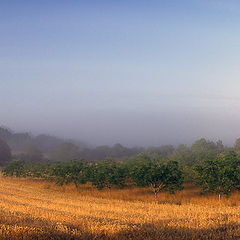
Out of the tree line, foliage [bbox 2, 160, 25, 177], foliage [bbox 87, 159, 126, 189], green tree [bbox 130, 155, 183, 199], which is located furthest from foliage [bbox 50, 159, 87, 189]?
foliage [bbox 2, 160, 25, 177]

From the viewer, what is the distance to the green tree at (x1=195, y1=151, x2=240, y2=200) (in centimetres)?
2814

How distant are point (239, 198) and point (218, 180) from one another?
154 inches

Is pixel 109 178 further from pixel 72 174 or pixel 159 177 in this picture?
pixel 72 174

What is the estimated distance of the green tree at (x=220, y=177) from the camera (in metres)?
28.1

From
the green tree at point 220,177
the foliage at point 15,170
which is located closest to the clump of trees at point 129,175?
the green tree at point 220,177

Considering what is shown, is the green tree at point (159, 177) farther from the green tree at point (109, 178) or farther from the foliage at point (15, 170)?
the foliage at point (15, 170)

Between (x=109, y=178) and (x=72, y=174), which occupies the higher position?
(x=109, y=178)

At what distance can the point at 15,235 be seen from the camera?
6336 mm

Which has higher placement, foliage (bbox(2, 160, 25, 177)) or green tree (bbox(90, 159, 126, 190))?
green tree (bbox(90, 159, 126, 190))

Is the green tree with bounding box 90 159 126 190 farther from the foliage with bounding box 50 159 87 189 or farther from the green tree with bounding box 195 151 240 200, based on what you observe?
the green tree with bounding box 195 151 240 200

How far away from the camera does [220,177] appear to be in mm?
28734

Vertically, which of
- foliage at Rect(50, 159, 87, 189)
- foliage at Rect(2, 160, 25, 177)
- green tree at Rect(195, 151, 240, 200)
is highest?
green tree at Rect(195, 151, 240, 200)

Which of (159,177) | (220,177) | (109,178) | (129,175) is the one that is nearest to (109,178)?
(109,178)

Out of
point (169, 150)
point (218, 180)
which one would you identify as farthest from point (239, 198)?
point (169, 150)
